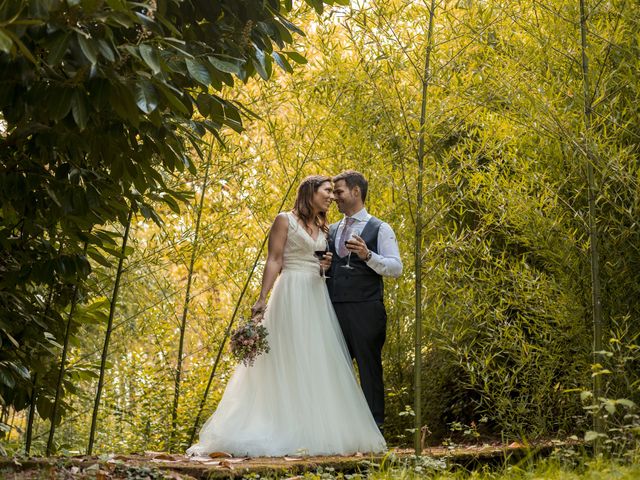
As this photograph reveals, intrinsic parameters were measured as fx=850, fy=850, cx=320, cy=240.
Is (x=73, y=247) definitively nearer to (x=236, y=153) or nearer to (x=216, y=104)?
(x=216, y=104)

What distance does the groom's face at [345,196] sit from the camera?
182 inches

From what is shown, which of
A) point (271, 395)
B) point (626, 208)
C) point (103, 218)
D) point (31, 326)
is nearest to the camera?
point (103, 218)

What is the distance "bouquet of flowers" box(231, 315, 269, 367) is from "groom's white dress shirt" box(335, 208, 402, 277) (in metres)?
0.67

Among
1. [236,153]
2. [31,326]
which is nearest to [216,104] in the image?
[31,326]

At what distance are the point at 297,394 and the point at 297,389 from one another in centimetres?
3

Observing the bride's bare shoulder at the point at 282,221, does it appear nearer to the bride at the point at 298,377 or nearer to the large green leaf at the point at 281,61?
the bride at the point at 298,377

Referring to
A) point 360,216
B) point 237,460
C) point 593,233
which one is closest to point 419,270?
point 593,233

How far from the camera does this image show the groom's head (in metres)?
4.62

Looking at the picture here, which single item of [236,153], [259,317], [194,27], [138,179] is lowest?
[259,317]

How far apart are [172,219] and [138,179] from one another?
2.46 meters

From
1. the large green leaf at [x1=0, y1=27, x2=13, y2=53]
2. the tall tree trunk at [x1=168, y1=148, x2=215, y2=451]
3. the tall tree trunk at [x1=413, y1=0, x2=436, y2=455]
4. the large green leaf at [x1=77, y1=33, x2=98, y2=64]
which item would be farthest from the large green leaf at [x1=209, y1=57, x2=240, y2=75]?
the tall tree trunk at [x1=168, y1=148, x2=215, y2=451]

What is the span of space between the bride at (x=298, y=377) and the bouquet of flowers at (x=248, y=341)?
0.15 m

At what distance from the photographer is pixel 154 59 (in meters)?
2.29

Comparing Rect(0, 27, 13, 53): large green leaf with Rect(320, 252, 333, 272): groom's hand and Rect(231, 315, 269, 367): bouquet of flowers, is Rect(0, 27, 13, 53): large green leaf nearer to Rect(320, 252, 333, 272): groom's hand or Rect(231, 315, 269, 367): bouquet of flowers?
Rect(231, 315, 269, 367): bouquet of flowers
